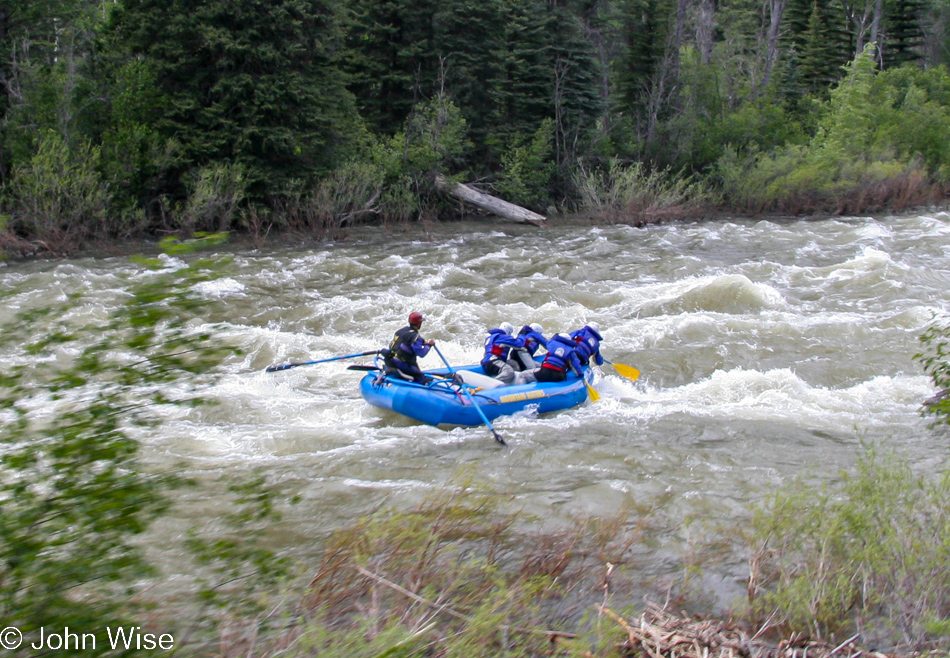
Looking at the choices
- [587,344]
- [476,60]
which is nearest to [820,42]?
[476,60]

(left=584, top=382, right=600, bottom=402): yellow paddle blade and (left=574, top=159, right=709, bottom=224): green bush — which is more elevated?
(left=574, top=159, right=709, bottom=224): green bush

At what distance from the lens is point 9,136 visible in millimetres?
16656

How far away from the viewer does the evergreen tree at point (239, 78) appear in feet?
57.2

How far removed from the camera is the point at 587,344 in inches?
339

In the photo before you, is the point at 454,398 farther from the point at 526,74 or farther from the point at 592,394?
the point at 526,74

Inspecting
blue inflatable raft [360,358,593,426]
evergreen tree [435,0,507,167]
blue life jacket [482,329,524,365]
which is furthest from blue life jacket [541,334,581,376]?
evergreen tree [435,0,507,167]

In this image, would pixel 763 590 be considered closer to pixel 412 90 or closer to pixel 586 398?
pixel 586 398

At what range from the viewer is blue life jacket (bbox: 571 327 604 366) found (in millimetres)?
8562

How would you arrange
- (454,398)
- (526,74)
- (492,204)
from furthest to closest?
(526,74) < (492,204) < (454,398)

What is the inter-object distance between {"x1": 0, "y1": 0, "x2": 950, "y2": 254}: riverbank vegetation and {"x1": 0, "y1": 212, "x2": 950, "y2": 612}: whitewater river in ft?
8.11

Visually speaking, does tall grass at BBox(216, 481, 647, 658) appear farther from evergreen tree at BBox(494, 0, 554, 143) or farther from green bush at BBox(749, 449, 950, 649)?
evergreen tree at BBox(494, 0, 554, 143)

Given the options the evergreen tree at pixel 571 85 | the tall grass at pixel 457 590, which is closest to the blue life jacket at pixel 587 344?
the tall grass at pixel 457 590

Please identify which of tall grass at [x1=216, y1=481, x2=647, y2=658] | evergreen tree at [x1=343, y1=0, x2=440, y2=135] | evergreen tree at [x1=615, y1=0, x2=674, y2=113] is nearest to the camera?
tall grass at [x1=216, y1=481, x2=647, y2=658]

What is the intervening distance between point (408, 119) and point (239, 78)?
626cm
